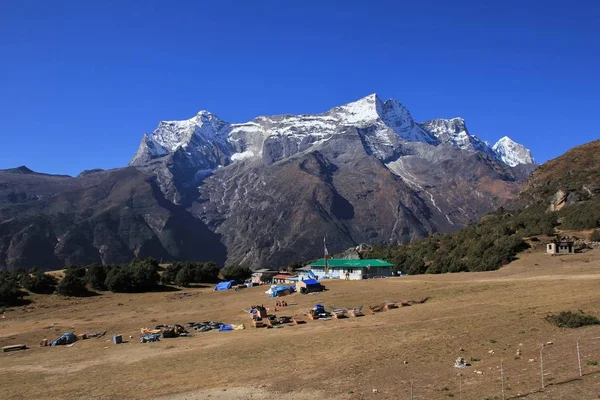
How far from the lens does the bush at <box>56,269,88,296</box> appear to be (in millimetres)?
71688

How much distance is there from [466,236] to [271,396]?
9242 cm

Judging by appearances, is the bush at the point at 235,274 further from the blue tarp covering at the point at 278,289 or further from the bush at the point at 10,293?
the bush at the point at 10,293

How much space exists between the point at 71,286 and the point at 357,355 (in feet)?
190

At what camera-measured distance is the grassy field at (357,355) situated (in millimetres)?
21609

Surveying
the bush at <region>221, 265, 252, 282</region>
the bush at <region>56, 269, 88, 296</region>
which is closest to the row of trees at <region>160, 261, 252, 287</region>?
the bush at <region>221, 265, 252, 282</region>

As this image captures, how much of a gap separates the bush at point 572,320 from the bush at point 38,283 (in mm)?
67997

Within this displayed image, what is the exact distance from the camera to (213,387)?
24.8m

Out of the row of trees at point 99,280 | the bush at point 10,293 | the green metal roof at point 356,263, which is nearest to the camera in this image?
the bush at point 10,293

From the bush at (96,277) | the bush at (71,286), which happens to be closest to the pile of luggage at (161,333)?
the bush at (71,286)

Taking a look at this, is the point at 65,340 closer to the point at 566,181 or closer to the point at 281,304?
the point at 281,304

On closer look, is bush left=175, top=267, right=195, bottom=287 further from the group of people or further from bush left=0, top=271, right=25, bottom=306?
the group of people

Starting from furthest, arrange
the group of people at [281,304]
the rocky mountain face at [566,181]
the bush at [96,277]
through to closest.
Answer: the rocky mountain face at [566,181], the bush at [96,277], the group of people at [281,304]

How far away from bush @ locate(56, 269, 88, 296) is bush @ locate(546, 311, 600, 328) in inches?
2565

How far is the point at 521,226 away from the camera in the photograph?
334 feet
